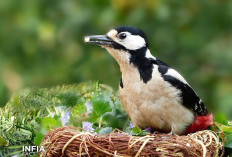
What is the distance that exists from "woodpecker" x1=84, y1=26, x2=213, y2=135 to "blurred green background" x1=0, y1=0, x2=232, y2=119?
2.40 m

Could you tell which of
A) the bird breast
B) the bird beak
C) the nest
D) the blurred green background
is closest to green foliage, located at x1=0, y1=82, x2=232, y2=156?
the bird breast

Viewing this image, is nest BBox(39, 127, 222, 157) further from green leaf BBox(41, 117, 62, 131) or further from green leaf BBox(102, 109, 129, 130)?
green leaf BBox(102, 109, 129, 130)

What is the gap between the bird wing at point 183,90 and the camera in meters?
4.34

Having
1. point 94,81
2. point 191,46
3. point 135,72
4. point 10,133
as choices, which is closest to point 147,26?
point 191,46

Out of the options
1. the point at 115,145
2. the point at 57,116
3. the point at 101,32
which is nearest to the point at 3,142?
the point at 57,116

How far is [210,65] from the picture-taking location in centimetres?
756

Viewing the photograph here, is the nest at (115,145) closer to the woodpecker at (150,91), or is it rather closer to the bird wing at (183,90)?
the woodpecker at (150,91)

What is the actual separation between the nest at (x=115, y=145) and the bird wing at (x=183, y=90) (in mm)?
643

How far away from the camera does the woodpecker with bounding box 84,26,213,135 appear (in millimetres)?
4277

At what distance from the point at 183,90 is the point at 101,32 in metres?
3.61

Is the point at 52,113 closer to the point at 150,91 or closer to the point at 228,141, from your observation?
the point at 150,91

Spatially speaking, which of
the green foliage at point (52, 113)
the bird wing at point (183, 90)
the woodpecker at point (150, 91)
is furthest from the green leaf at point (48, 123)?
the bird wing at point (183, 90)

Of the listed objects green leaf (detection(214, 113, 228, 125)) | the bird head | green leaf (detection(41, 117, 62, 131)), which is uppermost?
the bird head

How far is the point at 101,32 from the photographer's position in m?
7.86
